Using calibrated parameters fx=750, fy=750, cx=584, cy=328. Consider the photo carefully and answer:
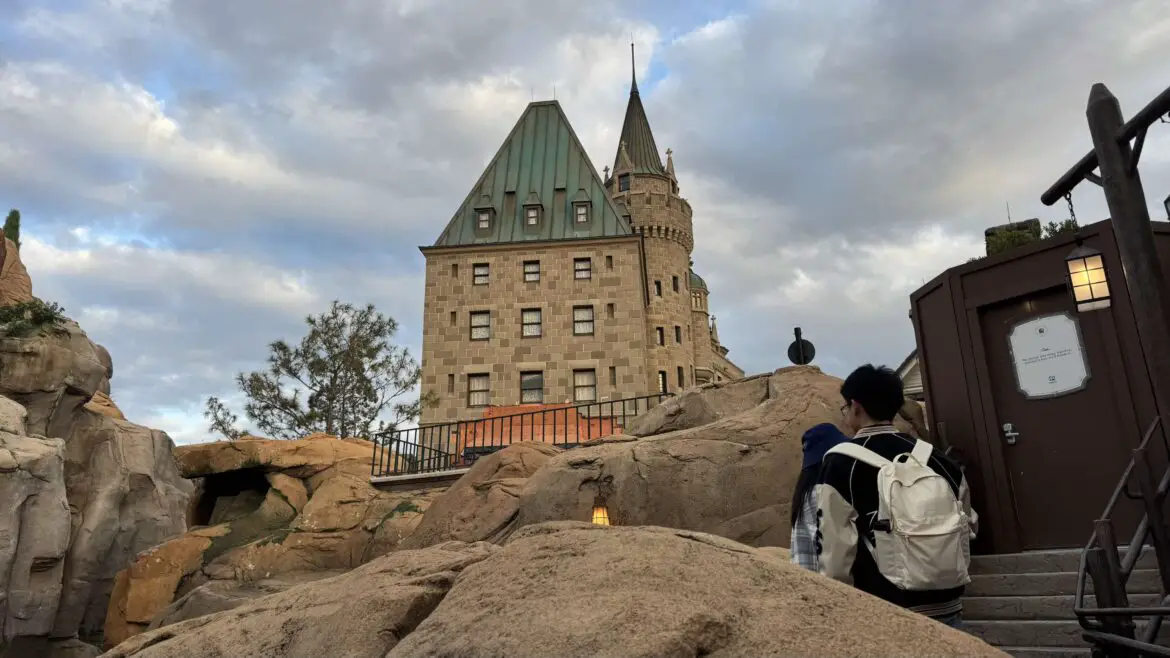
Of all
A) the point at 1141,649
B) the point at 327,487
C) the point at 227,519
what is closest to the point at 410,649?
the point at 1141,649

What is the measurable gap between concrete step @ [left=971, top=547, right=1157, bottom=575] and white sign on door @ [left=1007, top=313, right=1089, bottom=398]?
5.35 ft

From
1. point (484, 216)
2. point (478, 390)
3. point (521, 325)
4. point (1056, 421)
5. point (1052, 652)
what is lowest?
point (1052, 652)

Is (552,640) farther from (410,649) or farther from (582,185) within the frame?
(582,185)

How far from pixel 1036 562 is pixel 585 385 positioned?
24293mm

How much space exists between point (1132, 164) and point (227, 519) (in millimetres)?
19113

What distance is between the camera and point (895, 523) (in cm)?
300

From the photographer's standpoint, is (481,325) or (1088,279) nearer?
(1088,279)

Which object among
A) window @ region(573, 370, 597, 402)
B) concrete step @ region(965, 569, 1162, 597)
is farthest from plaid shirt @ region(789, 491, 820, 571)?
window @ region(573, 370, 597, 402)

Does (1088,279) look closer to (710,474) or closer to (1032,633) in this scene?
(1032,633)

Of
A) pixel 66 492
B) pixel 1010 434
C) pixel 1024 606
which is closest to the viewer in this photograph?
pixel 1024 606

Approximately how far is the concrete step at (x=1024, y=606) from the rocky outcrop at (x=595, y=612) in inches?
187

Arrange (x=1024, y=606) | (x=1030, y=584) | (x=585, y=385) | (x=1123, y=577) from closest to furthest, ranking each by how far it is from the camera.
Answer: (x=1123, y=577) → (x=1024, y=606) → (x=1030, y=584) → (x=585, y=385)

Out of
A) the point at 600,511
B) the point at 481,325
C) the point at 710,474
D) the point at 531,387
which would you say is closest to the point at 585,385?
the point at 531,387

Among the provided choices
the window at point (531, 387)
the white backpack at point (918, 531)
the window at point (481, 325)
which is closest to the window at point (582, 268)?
the window at point (481, 325)
